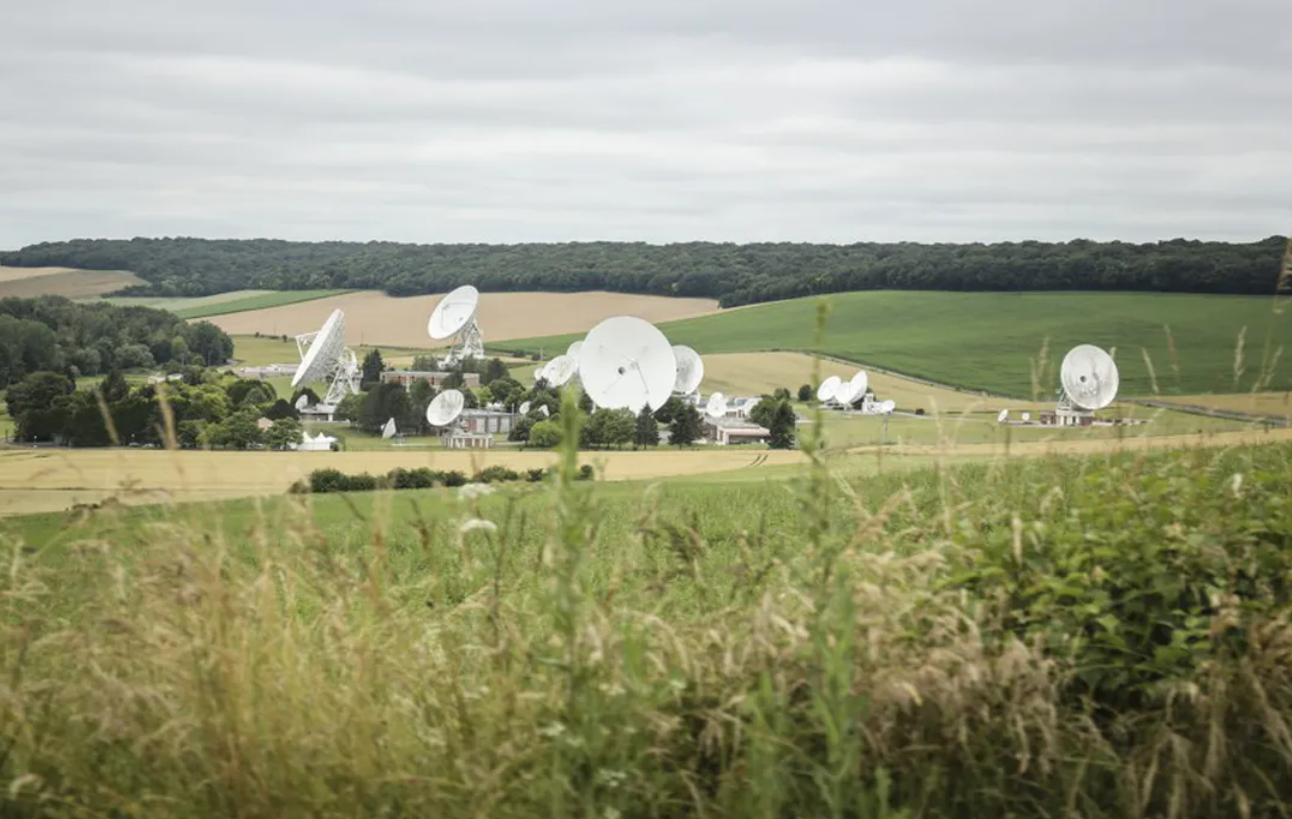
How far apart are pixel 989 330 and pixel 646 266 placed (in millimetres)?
38160

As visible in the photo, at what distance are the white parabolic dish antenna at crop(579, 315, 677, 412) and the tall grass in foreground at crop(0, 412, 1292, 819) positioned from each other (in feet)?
156

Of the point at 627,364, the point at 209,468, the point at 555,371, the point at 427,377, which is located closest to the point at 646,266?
the point at 427,377

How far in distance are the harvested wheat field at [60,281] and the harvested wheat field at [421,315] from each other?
7924 mm

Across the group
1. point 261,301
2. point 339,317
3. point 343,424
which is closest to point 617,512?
point 339,317

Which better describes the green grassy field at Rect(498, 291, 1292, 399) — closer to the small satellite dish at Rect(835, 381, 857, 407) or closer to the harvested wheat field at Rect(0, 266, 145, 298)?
the small satellite dish at Rect(835, 381, 857, 407)

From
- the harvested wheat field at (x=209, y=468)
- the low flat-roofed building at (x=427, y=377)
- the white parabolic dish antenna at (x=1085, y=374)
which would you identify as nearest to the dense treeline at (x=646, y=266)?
the low flat-roofed building at (x=427, y=377)

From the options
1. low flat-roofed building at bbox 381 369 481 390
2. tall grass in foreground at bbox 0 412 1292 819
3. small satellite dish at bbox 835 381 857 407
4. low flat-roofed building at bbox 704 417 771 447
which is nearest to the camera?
tall grass in foreground at bbox 0 412 1292 819

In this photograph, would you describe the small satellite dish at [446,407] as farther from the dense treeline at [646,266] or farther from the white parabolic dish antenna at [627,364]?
the dense treeline at [646,266]

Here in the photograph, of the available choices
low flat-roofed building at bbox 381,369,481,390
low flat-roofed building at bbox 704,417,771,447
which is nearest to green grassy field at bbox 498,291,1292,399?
low flat-roofed building at bbox 704,417,771,447

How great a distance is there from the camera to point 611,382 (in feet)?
173

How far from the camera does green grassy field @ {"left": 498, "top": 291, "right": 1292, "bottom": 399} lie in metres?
79.9

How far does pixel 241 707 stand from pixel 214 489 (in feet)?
3.81

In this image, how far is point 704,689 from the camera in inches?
170

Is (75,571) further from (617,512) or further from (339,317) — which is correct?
(339,317)
